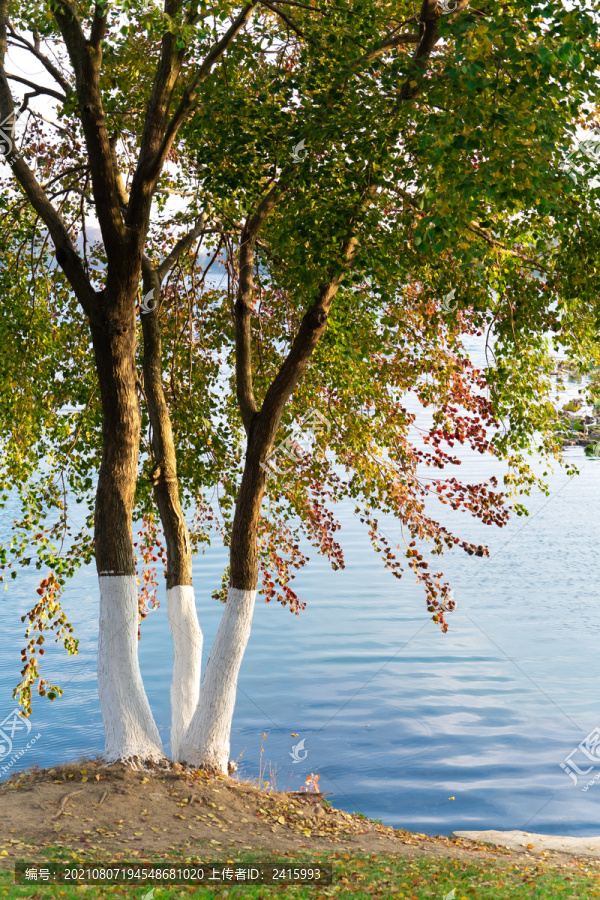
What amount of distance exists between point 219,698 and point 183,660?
86 cm

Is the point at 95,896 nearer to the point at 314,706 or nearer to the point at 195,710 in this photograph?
the point at 195,710

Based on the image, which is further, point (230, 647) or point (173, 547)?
point (173, 547)

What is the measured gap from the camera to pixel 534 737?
57.4 feet

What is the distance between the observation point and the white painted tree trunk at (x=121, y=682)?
24.9ft

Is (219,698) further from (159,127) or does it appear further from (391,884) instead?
(159,127)

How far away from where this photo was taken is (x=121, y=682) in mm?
7633

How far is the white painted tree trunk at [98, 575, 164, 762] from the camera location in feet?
24.9

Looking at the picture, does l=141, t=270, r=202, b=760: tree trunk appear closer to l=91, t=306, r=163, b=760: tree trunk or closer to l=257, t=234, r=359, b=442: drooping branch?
l=91, t=306, r=163, b=760: tree trunk

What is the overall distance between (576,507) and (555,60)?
1485 inches

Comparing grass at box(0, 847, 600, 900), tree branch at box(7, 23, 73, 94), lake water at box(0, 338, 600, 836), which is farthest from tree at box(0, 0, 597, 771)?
lake water at box(0, 338, 600, 836)

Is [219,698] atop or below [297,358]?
below

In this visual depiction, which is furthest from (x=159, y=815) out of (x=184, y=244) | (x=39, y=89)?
(x=39, y=89)

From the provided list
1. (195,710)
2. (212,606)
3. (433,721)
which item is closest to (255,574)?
(195,710)

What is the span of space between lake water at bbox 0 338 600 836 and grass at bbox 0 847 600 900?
22.8 ft
